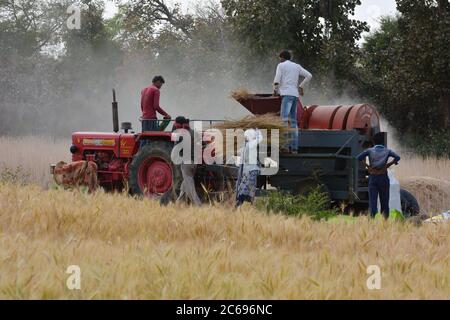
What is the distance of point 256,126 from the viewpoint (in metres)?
13.3

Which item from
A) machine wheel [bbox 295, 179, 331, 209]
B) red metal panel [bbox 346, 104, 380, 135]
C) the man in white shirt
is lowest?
machine wheel [bbox 295, 179, 331, 209]

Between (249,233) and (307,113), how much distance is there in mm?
5038

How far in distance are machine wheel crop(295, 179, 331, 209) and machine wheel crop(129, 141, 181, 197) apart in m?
1.99

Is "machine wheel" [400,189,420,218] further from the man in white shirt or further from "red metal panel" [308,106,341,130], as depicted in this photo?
the man in white shirt

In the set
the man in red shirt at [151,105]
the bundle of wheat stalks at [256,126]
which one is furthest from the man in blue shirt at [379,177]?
the man in red shirt at [151,105]

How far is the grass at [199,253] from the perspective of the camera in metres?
6.16

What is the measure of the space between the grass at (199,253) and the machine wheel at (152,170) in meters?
2.39

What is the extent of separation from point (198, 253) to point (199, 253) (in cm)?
1

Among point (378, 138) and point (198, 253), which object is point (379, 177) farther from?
point (198, 253)

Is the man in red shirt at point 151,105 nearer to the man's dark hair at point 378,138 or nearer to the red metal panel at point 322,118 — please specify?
the red metal panel at point 322,118

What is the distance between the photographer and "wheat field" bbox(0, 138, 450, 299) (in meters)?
6.16

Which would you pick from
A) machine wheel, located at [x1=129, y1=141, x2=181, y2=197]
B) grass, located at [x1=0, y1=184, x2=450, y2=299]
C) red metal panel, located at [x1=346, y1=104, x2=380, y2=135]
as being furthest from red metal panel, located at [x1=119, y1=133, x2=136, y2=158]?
red metal panel, located at [x1=346, y1=104, x2=380, y2=135]
